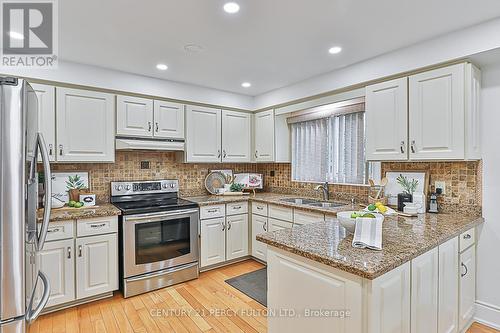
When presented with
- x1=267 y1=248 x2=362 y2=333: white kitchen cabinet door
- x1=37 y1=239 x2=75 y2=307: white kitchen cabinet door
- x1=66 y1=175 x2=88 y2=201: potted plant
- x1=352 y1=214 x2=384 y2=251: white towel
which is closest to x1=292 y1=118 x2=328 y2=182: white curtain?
x1=352 y1=214 x2=384 y2=251: white towel

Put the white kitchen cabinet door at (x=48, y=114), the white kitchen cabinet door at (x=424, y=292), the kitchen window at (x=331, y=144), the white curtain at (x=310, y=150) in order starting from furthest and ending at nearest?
the white curtain at (x=310, y=150), the kitchen window at (x=331, y=144), the white kitchen cabinet door at (x=48, y=114), the white kitchen cabinet door at (x=424, y=292)

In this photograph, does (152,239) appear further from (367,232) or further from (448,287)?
(448,287)

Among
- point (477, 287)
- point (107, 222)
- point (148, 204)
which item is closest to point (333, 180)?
point (477, 287)

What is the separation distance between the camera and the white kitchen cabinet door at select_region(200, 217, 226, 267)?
3.31 metres

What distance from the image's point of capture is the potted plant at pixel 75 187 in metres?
2.88

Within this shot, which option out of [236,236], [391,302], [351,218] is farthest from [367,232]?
[236,236]

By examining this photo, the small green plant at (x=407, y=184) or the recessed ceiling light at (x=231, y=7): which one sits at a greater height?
the recessed ceiling light at (x=231, y=7)

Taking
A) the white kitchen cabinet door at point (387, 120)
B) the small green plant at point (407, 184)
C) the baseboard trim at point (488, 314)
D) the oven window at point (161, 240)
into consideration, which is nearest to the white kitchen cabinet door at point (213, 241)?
the oven window at point (161, 240)

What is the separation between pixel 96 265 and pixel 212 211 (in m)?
1.35

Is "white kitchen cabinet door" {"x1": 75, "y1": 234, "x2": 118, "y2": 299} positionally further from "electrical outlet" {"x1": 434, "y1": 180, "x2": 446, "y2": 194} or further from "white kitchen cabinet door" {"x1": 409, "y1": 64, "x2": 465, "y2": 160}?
"electrical outlet" {"x1": 434, "y1": 180, "x2": 446, "y2": 194}

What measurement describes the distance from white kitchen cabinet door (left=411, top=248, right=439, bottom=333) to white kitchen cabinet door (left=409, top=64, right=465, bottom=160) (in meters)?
0.96

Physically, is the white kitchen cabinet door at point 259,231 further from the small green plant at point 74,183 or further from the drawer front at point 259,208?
the small green plant at point 74,183

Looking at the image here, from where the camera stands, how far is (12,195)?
3.54ft

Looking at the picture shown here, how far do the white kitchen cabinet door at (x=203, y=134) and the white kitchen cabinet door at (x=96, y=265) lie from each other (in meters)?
1.37
